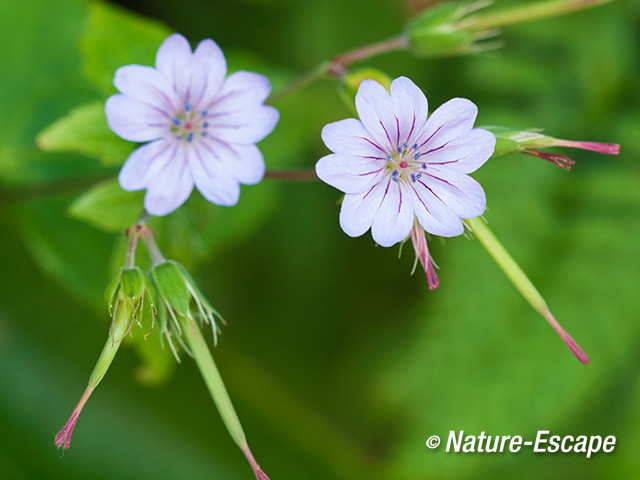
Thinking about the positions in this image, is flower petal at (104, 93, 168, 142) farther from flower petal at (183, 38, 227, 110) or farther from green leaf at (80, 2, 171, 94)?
green leaf at (80, 2, 171, 94)

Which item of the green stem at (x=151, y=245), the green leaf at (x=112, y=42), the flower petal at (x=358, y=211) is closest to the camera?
the flower petal at (x=358, y=211)

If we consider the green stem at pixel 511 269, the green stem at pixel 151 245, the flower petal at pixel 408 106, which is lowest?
the green stem at pixel 151 245

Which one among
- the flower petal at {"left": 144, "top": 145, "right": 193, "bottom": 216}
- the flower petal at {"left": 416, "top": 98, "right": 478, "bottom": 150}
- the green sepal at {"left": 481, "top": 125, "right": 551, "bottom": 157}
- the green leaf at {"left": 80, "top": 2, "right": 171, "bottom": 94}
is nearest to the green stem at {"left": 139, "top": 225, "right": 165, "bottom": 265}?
the flower petal at {"left": 144, "top": 145, "right": 193, "bottom": 216}

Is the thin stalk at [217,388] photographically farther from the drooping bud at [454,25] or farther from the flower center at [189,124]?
the drooping bud at [454,25]

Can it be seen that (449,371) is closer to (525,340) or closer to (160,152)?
(525,340)

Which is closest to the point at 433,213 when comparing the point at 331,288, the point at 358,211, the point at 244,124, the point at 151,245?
the point at 358,211

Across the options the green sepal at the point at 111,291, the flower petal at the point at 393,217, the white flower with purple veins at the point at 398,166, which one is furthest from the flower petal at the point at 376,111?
the green sepal at the point at 111,291

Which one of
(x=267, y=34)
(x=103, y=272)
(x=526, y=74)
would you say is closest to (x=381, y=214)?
(x=103, y=272)
